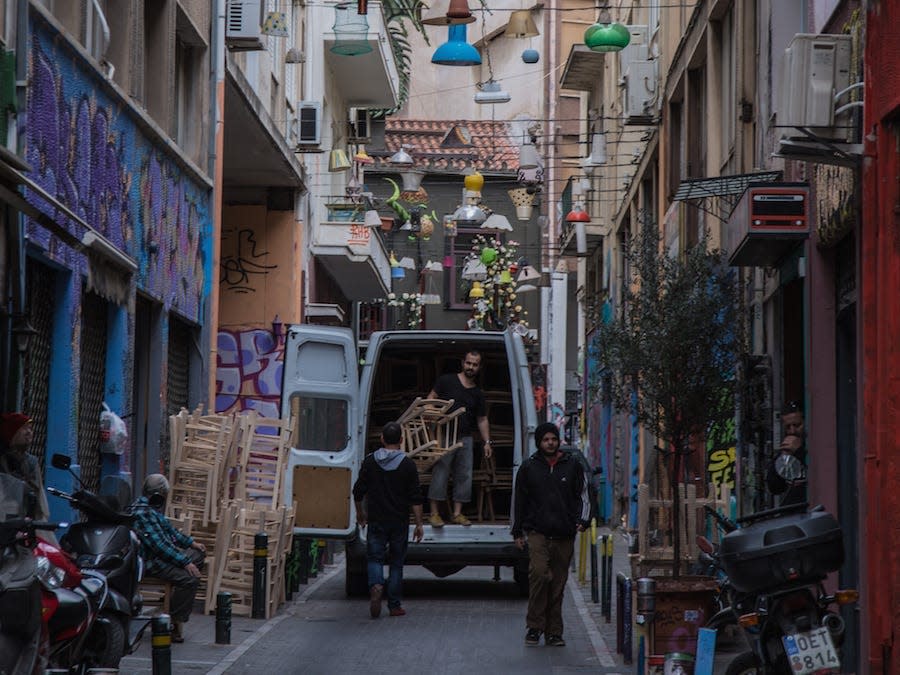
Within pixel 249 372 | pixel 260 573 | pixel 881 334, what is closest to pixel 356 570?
pixel 260 573

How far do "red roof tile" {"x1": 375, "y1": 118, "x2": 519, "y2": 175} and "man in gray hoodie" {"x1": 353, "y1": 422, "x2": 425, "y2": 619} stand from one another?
41.2m

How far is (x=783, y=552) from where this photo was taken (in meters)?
8.91

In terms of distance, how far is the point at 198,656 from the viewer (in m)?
12.6

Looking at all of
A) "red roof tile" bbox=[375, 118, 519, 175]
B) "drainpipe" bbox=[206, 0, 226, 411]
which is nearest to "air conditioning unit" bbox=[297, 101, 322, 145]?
"drainpipe" bbox=[206, 0, 226, 411]

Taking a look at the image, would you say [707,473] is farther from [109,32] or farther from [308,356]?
[109,32]

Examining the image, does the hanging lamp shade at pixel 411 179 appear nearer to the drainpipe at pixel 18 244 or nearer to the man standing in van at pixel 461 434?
the man standing in van at pixel 461 434

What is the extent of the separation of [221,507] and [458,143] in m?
43.1

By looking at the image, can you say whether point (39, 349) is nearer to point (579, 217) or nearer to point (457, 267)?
point (579, 217)

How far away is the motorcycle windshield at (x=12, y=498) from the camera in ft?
28.6

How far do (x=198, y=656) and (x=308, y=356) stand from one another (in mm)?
5867

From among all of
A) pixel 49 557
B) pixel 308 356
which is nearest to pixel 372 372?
pixel 308 356

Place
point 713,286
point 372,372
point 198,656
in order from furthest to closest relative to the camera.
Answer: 1. point 372,372
2. point 713,286
3. point 198,656

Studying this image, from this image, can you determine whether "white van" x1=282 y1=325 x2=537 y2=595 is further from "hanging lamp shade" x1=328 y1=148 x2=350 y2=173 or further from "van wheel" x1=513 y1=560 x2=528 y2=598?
"hanging lamp shade" x1=328 y1=148 x2=350 y2=173

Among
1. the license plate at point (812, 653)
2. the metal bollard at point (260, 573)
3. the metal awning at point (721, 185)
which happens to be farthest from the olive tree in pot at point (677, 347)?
the license plate at point (812, 653)
